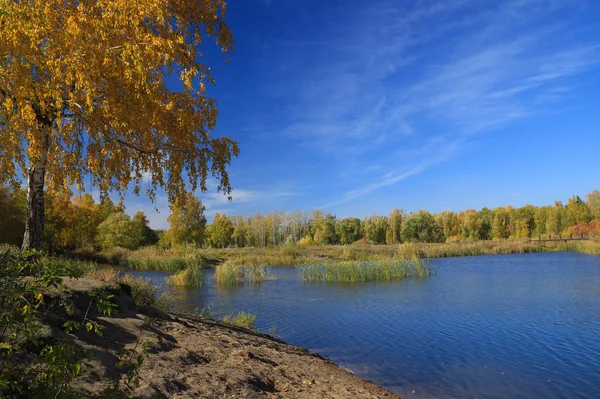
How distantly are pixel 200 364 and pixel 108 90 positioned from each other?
17.0 feet

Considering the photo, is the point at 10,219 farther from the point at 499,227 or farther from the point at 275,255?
the point at 499,227

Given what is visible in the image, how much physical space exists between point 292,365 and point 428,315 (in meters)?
9.61

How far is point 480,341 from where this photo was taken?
39.8 feet

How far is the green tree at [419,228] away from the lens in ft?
325

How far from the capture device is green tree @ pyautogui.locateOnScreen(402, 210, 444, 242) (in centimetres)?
9900

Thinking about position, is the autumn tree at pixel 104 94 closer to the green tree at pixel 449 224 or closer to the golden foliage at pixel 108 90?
the golden foliage at pixel 108 90

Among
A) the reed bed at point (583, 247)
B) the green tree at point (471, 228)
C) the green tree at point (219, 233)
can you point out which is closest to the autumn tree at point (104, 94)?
the reed bed at point (583, 247)

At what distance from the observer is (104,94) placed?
7.78m

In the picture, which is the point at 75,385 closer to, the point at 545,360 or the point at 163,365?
the point at 163,365

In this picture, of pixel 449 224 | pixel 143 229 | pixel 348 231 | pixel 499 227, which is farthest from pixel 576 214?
pixel 143 229

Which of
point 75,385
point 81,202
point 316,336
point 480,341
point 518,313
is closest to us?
point 75,385

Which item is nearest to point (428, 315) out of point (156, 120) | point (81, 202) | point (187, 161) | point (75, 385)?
point (187, 161)

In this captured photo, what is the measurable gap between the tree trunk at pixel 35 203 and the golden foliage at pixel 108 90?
0.19 m

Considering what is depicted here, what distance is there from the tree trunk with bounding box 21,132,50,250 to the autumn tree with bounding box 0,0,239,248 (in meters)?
0.02
